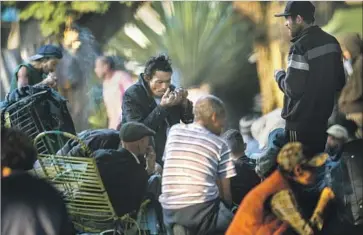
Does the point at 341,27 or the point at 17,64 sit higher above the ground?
the point at 17,64

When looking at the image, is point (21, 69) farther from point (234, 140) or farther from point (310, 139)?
point (310, 139)

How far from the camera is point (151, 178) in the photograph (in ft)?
13.1

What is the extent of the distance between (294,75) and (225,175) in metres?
0.64

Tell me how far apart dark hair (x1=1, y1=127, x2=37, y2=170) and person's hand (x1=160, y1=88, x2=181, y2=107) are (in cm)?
74

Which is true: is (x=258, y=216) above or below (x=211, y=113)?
below

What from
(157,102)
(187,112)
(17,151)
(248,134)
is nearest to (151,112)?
(157,102)

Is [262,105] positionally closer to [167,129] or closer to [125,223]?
[167,129]

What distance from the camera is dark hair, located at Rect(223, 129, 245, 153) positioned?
400 centimetres

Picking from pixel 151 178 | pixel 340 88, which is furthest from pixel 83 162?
pixel 340 88

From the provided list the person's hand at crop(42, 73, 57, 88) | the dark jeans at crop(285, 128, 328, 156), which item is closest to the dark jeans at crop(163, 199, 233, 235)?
the dark jeans at crop(285, 128, 328, 156)

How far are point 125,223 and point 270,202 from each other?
0.77 metres

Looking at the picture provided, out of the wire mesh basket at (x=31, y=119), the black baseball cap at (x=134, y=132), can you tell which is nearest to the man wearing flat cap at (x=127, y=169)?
the black baseball cap at (x=134, y=132)

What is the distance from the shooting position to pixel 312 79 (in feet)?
13.1

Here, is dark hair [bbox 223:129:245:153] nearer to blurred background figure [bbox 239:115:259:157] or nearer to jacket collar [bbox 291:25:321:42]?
blurred background figure [bbox 239:115:259:157]
